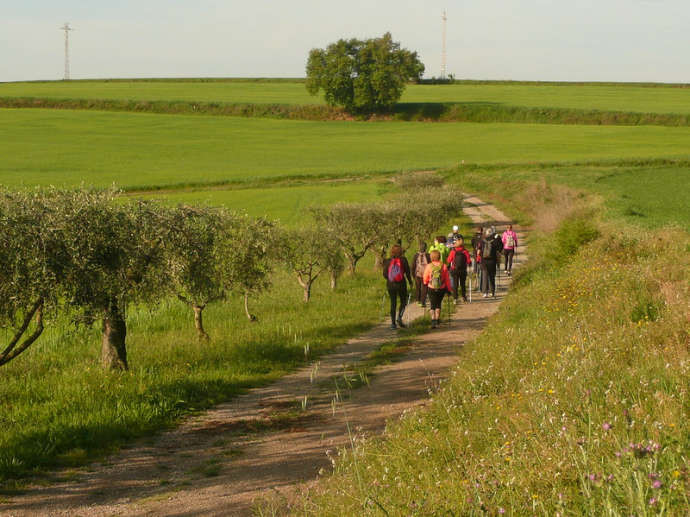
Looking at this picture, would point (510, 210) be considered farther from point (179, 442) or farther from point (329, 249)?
point (179, 442)

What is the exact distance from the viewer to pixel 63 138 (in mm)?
82500

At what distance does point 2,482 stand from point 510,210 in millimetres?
40121

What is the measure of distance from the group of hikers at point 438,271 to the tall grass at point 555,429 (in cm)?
371

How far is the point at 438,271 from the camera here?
17.1 meters

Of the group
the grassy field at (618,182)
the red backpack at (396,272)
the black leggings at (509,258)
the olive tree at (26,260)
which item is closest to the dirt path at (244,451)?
the red backpack at (396,272)

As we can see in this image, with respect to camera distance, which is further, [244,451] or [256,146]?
[256,146]

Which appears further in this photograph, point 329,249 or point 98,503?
point 329,249

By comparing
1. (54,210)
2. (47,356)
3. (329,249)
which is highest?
(54,210)

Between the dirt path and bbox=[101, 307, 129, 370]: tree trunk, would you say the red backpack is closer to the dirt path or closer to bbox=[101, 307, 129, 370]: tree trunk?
the dirt path

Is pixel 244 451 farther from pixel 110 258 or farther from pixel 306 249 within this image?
pixel 306 249

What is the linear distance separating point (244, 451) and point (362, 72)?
97248 millimetres

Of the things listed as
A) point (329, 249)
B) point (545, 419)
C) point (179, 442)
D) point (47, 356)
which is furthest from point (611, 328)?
point (329, 249)

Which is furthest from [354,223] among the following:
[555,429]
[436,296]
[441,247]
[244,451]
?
[555,429]

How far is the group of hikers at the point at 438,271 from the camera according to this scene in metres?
17.0
